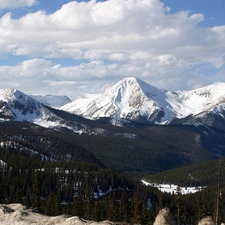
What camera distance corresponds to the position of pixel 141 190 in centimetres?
18375

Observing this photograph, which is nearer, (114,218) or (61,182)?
(114,218)

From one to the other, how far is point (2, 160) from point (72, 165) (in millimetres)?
36277

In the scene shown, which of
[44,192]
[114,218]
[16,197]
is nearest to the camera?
[114,218]

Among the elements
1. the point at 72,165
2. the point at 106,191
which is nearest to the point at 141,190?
the point at 106,191

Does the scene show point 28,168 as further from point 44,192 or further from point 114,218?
point 114,218

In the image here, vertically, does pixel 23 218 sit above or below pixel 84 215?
above

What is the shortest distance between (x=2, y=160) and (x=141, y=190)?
239 ft

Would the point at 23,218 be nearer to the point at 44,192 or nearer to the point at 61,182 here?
the point at 44,192

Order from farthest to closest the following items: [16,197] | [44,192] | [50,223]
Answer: [44,192] → [16,197] → [50,223]

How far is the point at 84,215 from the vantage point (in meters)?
102

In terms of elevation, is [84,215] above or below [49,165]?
below

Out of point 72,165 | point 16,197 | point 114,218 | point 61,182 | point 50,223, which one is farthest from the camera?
point 72,165

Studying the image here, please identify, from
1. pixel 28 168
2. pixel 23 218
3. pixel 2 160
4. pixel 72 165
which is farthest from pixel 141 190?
pixel 23 218

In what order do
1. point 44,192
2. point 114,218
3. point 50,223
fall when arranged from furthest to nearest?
1. point 44,192
2. point 114,218
3. point 50,223
